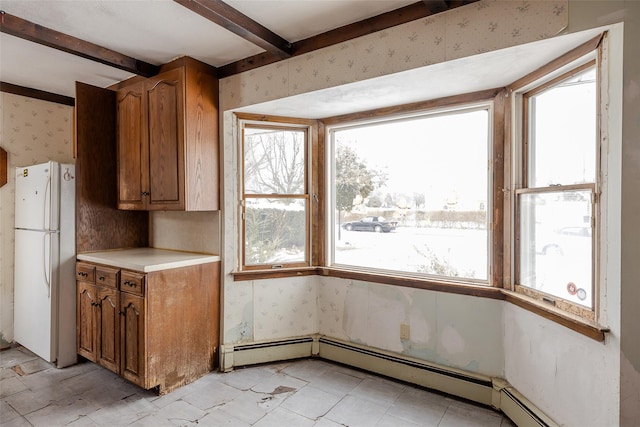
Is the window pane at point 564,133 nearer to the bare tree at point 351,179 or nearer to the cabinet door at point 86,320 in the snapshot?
the bare tree at point 351,179

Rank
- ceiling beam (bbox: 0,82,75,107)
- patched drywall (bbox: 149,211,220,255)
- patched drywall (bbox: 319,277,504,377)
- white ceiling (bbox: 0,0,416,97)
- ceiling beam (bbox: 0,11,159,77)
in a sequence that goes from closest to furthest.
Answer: white ceiling (bbox: 0,0,416,97)
ceiling beam (bbox: 0,11,159,77)
patched drywall (bbox: 319,277,504,377)
patched drywall (bbox: 149,211,220,255)
ceiling beam (bbox: 0,82,75,107)

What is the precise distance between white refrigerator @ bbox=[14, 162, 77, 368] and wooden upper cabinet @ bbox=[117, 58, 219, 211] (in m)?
0.51

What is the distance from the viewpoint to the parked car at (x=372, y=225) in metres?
2.65

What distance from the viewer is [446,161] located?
2.41 metres

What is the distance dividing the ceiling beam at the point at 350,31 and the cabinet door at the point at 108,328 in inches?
76.2

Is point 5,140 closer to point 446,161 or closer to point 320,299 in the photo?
point 320,299

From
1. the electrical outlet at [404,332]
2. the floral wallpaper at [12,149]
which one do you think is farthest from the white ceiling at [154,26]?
the electrical outlet at [404,332]

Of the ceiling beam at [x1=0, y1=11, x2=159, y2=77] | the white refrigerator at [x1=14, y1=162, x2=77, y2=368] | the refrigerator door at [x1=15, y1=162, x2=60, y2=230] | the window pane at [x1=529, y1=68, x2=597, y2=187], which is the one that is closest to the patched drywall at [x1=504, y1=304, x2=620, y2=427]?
the window pane at [x1=529, y1=68, x2=597, y2=187]

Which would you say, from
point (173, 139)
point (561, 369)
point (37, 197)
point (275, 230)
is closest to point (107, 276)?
point (37, 197)

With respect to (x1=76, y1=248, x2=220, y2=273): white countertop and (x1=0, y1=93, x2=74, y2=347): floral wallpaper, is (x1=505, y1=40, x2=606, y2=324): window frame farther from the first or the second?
(x1=0, y1=93, x2=74, y2=347): floral wallpaper

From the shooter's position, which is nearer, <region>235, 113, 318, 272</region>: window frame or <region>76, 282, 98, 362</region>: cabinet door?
<region>76, 282, 98, 362</region>: cabinet door

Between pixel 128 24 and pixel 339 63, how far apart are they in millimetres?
1338

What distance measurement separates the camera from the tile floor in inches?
79.7

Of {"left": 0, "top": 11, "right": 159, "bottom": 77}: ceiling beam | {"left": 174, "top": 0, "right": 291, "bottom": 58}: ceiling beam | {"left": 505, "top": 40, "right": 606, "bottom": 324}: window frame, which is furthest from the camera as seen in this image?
{"left": 0, "top": 11, "right": 159, "bottom": 77}: ceiling beam
